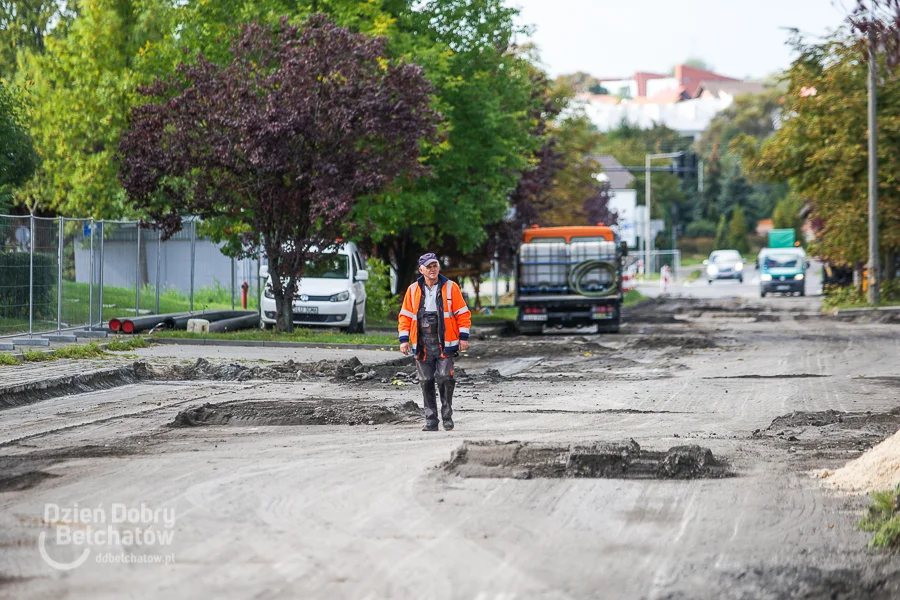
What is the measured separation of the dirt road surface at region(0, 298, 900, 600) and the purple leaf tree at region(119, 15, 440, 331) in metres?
7.62

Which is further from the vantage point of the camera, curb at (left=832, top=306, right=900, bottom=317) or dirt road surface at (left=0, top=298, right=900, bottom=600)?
curb at (left=832, top=306, right=900, bottom=317)

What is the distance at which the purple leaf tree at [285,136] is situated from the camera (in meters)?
24.9

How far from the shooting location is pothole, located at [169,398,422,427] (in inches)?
515

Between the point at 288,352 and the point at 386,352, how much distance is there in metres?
1.77

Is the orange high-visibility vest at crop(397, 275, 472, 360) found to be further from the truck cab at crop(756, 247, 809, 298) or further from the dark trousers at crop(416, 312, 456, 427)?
the truck cab at crop(756, 247, 809, 298)

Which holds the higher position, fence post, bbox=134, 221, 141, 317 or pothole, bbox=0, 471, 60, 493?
fence post, bbox=134, 221, 141, 317

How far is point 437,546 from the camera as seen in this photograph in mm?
7176

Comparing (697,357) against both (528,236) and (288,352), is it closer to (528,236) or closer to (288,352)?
(288,352)

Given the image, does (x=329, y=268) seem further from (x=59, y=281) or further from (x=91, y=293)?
(x=59, y=281)

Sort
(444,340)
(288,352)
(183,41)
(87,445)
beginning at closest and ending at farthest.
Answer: (87,445) < (444,340) < (288,352) < (183,41)

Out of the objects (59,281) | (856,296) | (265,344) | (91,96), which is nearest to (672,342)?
(265,344)

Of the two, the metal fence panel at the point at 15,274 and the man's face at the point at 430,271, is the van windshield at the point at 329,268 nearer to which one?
the metal fence panel at the point at 15,274

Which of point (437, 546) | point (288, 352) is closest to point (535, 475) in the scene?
point (437, 546)

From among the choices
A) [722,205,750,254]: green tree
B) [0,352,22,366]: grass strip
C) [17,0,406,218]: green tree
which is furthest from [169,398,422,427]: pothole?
[722,205,750,254]: green tree
